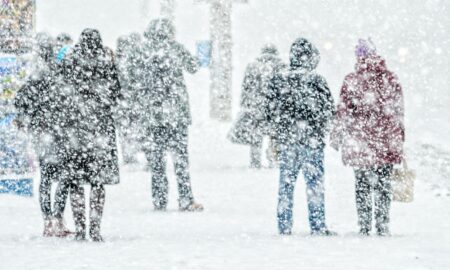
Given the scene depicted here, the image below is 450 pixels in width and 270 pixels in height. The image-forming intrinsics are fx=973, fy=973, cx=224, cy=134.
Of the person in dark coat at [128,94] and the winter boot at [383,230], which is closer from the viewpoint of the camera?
the winter boot at [383,230]

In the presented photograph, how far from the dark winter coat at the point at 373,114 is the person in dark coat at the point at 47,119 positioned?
2.54 metres

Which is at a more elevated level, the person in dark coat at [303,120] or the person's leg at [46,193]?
the person in dark coat at [303,120]

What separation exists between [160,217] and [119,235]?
1.36 metres

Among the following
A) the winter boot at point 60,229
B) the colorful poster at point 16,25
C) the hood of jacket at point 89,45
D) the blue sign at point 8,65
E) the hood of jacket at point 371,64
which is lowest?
the winter boot at point 60,229

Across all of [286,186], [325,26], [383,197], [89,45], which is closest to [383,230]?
[383,197]

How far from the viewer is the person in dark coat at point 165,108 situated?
10258mm

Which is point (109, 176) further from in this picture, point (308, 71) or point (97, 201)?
point (308, 71)

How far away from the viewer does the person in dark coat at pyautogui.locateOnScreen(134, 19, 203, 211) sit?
10.3 meters

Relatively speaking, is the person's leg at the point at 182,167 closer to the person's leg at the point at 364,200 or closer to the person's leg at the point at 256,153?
the person's leg at the point at 364,200

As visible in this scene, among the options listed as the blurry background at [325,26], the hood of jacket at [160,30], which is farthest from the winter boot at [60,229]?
the blurry background at [325,26]

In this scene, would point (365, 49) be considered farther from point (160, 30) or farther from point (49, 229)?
point (49, 229)

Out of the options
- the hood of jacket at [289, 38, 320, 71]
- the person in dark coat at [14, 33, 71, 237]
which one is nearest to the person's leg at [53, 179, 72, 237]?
the person in dark coat at [14, 33, 71, 237]

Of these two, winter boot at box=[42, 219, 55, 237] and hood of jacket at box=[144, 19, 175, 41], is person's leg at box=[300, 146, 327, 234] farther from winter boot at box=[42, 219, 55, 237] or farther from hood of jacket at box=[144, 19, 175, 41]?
hood of jacket at box=[144, 19, 175, 41]

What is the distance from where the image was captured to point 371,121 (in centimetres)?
868
